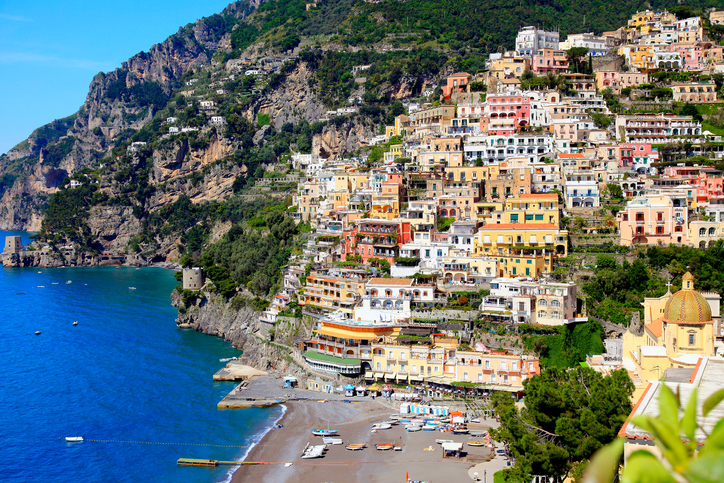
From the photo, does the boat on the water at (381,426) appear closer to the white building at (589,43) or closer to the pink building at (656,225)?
the pink building at (656,225)

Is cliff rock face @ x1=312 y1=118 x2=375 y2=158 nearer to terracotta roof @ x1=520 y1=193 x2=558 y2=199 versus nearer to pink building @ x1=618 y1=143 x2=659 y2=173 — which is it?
pink building @ x1=618 y1=143 x2=659 y2=173

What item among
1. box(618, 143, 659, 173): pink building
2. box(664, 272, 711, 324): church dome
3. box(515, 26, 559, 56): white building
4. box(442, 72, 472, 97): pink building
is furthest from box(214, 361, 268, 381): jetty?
box(515, 26, 559, 56): white building

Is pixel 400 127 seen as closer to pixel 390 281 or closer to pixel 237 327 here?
pixel 237 327

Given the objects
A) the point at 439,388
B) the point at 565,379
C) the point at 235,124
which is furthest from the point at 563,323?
the point at 235,124

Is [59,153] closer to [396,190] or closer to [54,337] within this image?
[54,337]

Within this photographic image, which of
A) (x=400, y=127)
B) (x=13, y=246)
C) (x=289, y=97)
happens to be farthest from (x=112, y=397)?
(x=13, y=246)

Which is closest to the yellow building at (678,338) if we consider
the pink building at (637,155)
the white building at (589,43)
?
the pink building at (637,155)
